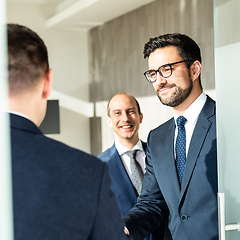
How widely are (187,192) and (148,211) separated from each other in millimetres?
253

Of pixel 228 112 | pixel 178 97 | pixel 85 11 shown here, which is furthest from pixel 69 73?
pixel 228 112

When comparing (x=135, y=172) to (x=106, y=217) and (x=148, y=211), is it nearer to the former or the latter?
(x=148, y=211)

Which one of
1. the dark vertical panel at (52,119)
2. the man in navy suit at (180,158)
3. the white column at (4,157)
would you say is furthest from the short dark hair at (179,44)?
the dark vertical panel at (52,119)

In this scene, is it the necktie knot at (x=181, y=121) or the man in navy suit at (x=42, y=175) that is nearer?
the man in navy suit at (x=42, y=175)

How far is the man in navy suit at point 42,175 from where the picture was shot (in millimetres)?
666

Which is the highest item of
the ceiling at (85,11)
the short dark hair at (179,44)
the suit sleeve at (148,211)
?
the ceiling at (85,11)

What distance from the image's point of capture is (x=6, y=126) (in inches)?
24.7

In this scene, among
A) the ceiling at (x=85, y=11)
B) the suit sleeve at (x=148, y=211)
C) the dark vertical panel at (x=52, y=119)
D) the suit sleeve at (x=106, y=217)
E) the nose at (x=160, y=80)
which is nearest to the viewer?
the suit sleeve at (x=106, y=217)

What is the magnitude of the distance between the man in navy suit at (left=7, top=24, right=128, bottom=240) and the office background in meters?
3.38

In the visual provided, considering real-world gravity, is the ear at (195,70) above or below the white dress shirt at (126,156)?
above

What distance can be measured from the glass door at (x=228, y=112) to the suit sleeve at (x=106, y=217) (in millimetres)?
553

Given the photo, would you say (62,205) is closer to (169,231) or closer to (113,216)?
(113,216)

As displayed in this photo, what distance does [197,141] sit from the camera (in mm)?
1545

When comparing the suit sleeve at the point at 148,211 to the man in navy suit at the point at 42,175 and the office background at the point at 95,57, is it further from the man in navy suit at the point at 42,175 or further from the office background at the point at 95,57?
the office background at the point at 95,57
